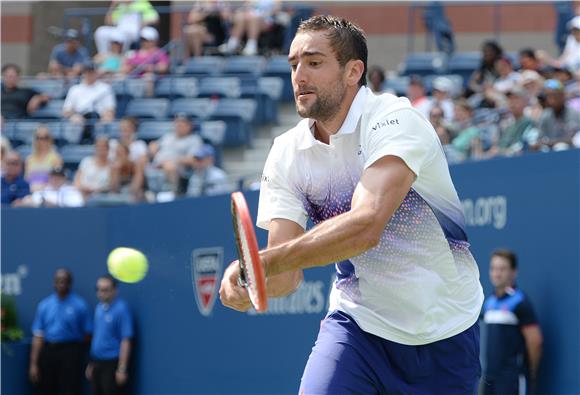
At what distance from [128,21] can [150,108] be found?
213 centimetres

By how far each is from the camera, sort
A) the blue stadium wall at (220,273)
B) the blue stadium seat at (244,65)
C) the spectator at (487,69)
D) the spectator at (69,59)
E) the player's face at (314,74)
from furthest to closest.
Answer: the spectator at (69,59) < the blue stadium seat at (244,65) < the spectator at (487,69) < the blue stadium wall at (220,273) < the player's face at (314,74)

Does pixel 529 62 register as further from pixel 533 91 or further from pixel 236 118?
pixel 236 118

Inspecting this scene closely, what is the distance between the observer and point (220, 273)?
11797 mm

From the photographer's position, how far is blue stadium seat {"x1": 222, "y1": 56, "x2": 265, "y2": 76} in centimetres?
1645

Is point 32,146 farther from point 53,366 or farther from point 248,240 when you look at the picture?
point 248,240

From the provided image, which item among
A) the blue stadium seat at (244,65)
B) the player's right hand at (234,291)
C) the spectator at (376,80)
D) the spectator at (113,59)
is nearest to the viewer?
the player's right hand at (234,291)

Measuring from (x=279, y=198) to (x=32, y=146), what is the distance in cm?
1179

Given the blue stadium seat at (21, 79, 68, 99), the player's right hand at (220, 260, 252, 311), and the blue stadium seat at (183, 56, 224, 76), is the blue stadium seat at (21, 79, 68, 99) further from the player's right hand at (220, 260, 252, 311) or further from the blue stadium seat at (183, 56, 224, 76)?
the player's right hand at (220, 260, 252, 311)

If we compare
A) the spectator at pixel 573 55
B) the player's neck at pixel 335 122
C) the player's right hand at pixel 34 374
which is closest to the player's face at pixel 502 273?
the player's neck at pixel 335 122

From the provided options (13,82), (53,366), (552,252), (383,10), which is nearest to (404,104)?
(552,252)

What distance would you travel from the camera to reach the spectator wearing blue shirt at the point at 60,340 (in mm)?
13266

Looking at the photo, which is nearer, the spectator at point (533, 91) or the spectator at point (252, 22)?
the spectator at point (533, 91)

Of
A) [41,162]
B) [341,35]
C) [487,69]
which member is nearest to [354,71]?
[341,35]

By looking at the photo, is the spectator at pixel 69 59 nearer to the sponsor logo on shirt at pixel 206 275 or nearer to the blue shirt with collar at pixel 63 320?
the blue shirt with collar at pixel 63 320
